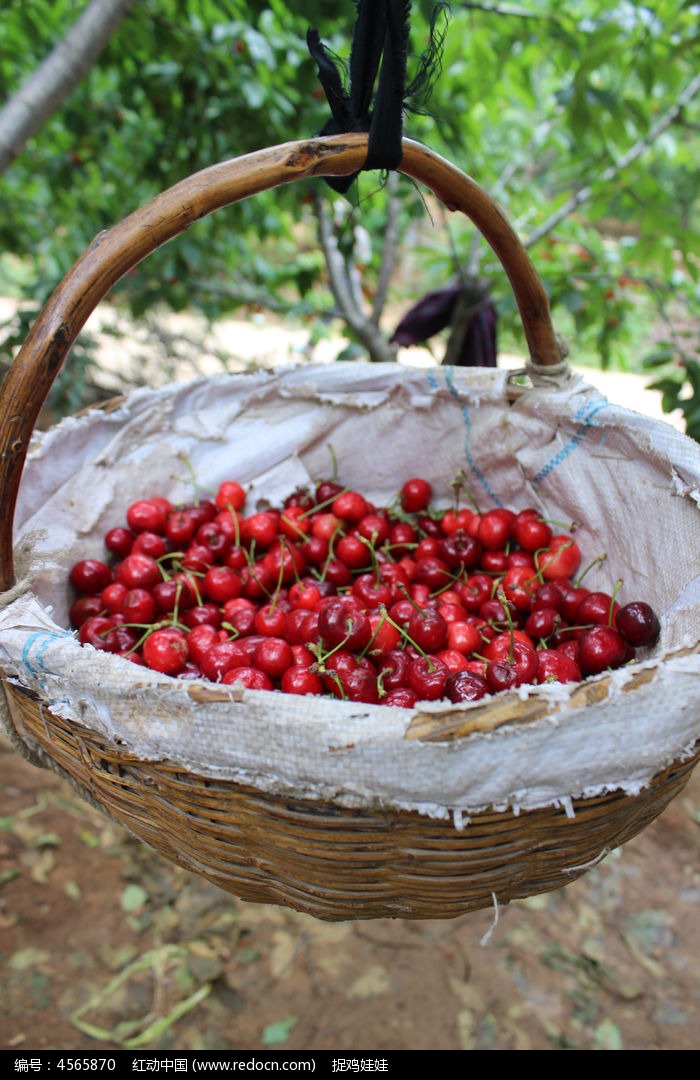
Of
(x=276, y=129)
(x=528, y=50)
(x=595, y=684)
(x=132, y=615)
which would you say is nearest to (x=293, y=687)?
(x=132, y=615)

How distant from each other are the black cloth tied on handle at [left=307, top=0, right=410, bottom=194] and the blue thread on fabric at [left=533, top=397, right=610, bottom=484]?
658 millimetres

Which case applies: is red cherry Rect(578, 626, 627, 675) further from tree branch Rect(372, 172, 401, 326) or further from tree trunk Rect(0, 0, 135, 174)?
tree branch Rect(372, 172, 401, 326)

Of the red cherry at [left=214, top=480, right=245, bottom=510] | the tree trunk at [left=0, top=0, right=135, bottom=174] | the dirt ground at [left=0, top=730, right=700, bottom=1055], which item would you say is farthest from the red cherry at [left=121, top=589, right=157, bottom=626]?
the dirt ground at [left=0, top=730, right=700, bottom=1055]

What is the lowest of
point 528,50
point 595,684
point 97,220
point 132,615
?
point 132,615

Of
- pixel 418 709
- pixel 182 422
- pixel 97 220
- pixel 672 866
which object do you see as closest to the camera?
pixel 418 709

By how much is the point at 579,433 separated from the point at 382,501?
581 millimetres

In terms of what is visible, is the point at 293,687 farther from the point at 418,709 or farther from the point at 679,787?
the point at 679,787

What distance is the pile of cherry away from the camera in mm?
1304

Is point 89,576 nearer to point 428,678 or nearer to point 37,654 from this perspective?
point 37,654

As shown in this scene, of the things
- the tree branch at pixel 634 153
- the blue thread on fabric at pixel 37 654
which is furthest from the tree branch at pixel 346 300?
the blue thread on fabric at pixel 37 654

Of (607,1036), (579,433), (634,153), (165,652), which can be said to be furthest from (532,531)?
(634,153)

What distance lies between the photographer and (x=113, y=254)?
996mm

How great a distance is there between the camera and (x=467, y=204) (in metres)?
1.22

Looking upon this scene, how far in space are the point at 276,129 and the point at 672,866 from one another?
2.73m
